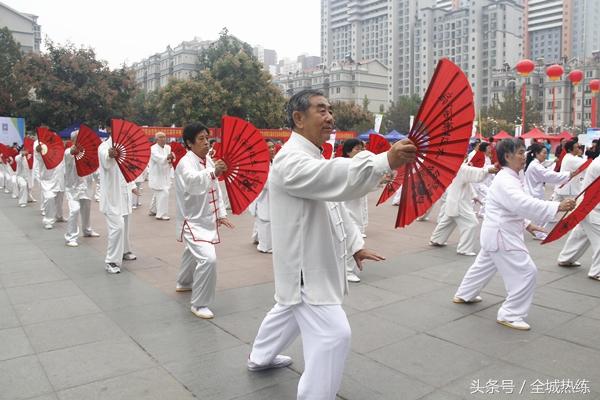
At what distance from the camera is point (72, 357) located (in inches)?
147

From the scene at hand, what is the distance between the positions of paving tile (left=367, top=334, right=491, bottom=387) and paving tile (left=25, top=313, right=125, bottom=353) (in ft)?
7.13

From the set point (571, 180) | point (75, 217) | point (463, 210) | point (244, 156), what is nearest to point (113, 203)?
point (75, 217)

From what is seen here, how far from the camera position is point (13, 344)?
4020mm

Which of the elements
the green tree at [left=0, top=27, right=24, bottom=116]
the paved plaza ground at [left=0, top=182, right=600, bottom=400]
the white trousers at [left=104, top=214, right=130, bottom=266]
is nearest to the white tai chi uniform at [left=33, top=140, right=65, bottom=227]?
the paved plaza ground at [left=0, top=182, right=600, bottom=400]

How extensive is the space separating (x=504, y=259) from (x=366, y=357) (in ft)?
5.26

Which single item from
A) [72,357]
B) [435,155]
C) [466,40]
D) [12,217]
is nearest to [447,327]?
[435,155]

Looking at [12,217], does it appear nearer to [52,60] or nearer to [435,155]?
[435,155]

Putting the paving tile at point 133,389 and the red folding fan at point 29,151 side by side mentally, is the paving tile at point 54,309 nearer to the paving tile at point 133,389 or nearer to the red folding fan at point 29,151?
the paving tile at point 133,389

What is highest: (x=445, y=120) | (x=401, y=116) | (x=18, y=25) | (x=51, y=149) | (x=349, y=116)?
(x=18, y=25)

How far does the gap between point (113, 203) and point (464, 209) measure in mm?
4977

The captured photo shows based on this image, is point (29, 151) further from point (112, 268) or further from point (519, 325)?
point (519, 325)

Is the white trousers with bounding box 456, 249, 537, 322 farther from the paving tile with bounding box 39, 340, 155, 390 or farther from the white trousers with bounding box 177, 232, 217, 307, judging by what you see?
the paving tile with bounding box 39, 340, 155, 390

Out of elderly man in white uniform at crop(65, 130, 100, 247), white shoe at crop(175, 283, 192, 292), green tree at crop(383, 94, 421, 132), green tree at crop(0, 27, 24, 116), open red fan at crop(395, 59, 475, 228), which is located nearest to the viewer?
open red fan at crop(395, 59, 475, 228)

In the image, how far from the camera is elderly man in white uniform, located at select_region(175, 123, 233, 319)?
4.66 m
